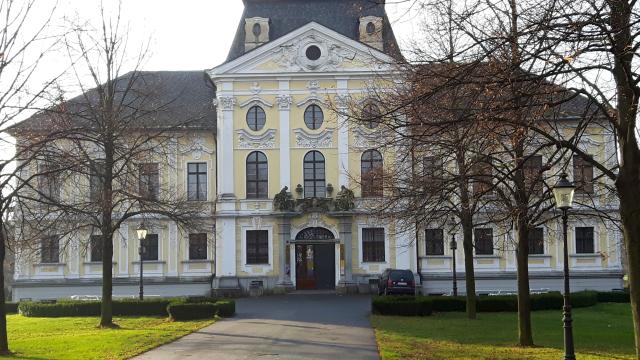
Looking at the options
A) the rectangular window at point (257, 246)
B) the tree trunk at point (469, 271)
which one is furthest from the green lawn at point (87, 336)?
the rectangular window at point (257, 246)

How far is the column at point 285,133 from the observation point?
44.0 metres

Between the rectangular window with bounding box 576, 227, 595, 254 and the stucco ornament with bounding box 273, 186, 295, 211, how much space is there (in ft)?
57.4

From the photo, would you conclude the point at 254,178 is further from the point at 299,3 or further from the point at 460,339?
the point at 460,339

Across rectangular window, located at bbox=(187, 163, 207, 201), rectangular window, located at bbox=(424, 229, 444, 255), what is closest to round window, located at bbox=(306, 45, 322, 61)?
rectangular window, located at bbox=(187, 163, 207, 201)

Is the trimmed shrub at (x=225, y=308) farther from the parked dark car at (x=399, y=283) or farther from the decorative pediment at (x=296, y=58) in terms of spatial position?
the decorative pediment at (x=296, y=58)

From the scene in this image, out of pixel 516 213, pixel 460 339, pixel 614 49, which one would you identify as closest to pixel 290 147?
pixel 460 339

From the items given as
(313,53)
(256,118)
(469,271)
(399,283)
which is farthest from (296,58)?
(469,271)

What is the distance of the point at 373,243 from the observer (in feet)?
144

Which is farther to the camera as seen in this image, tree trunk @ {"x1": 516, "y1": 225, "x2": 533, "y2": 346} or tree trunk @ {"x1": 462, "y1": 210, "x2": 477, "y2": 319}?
tree trunk @ {"x1": 462, "y1": 210, "x2": 477, "y2": 319}

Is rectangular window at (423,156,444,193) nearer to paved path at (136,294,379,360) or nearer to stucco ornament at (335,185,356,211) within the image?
paved path at (136,294,379,360)

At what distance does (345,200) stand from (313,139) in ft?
14.0

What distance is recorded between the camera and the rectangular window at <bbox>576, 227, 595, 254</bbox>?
146ft

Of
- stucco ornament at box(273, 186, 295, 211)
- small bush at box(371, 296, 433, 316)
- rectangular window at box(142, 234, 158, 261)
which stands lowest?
small bush at box(371, 296, 433, 316)

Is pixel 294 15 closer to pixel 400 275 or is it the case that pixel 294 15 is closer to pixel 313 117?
pixel 313 117
